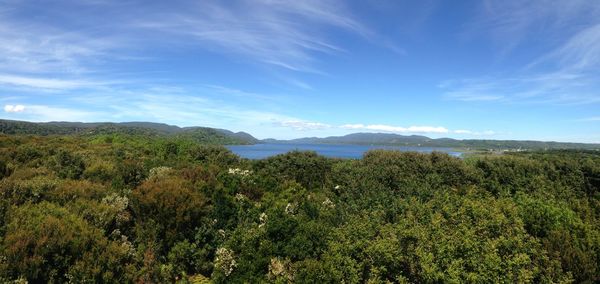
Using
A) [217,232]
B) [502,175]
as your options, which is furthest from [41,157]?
[502,175]

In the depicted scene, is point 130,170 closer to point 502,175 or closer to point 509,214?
point 509,214

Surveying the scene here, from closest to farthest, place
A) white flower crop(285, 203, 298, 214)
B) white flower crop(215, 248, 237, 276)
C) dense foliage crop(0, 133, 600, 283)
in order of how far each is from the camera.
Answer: dense foliage crop(0, 133, 600, 283) < white flower crop(215, 248, 237, 276) < white flower crop(285, 203, 298, 214)

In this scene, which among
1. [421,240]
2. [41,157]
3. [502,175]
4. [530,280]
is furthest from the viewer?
[502,175]

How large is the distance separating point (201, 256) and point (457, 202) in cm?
1160

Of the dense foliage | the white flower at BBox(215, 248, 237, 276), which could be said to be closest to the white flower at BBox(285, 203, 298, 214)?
the dense foliage

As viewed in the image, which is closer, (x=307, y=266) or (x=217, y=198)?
(x=307, y=266)

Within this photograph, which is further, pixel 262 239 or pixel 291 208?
pixel 291 208

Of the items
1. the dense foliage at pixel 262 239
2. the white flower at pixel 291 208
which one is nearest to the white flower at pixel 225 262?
the dense foliage at pixel 262 239

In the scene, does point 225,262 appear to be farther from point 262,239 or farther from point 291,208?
point 291,208

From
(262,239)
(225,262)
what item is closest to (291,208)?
(262,239)

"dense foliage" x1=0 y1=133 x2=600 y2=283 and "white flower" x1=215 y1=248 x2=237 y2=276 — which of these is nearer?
"dense foliage" x1=0 y1=133 x2=600 y2=283

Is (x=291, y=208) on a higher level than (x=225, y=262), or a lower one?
higher

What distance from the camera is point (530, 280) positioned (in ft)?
29.8

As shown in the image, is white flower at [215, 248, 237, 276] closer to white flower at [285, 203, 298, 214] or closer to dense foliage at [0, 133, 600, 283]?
dense foliage at [0, 133, 600, 283]
